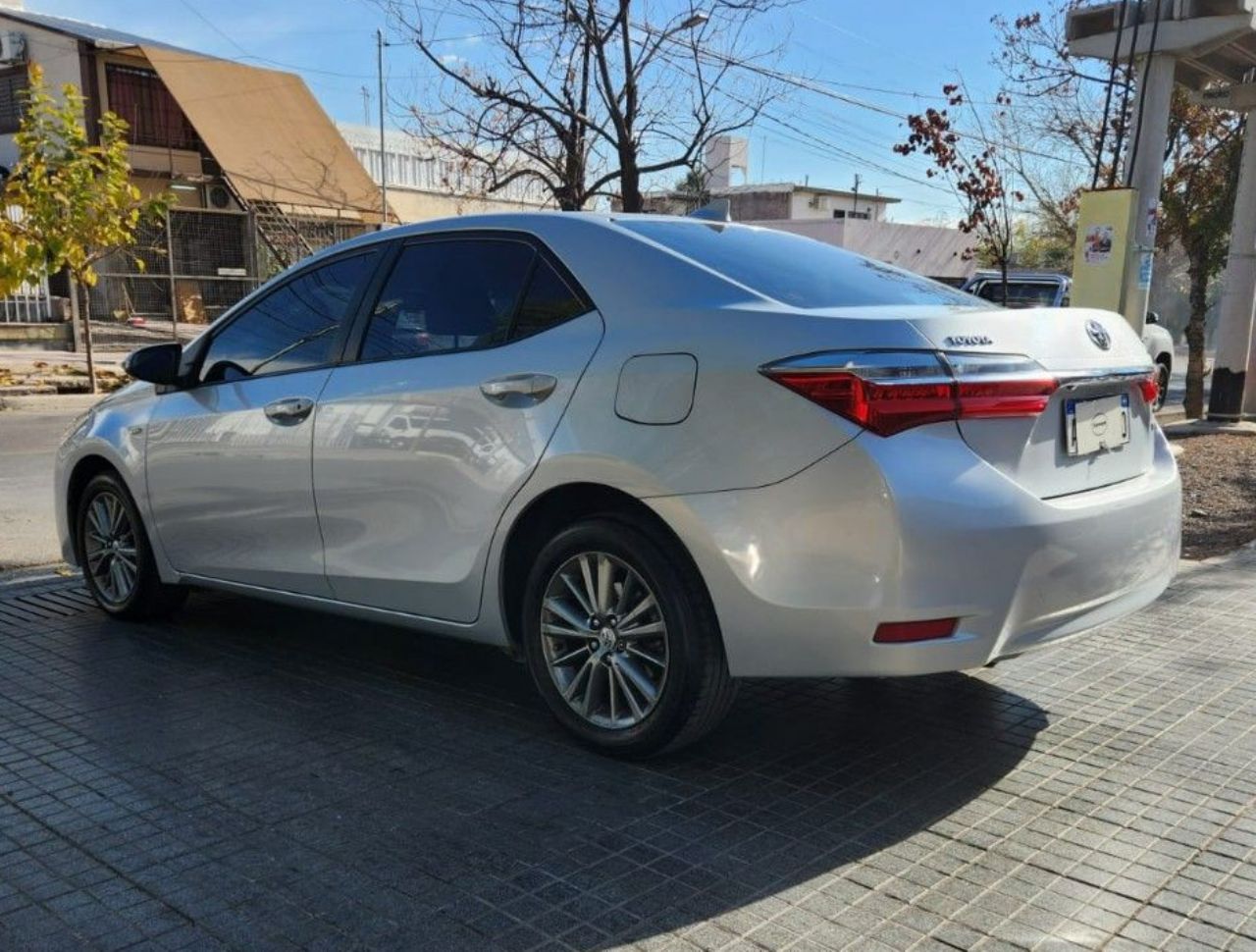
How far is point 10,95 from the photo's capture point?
28484 mm

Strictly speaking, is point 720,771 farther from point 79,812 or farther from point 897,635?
point 79,812

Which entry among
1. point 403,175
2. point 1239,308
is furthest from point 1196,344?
point 403,175

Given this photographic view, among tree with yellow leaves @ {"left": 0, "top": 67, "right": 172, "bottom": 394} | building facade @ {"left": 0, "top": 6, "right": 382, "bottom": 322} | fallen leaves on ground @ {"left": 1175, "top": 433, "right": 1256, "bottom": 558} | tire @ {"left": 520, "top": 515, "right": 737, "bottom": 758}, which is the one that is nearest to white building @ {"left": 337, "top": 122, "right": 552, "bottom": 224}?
building facade @ {"left": 0, "top": 6, "right": 382, "bottom": 322}

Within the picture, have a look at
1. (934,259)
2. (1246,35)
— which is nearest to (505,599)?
(1246,35)

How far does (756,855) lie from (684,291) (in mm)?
1659

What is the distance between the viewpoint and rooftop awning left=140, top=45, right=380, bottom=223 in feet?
89.4

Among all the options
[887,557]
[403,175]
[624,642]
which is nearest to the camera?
[887,557]

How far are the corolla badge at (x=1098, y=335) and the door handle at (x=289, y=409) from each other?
2771 mm

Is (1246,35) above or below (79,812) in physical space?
above

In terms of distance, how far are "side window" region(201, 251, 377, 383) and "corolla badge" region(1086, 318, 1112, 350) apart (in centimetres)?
262

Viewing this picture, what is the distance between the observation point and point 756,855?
3.02m

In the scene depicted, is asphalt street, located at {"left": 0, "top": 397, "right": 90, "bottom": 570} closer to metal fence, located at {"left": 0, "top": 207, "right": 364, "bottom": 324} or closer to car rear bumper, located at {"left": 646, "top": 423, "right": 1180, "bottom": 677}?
car rear bumper, located at {"left": 646, "top": 423, "right": 1180, "bottom": 677}

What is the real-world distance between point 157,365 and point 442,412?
1.82 metres

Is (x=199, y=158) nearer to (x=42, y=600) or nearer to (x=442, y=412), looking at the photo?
(x=42, y=600)
